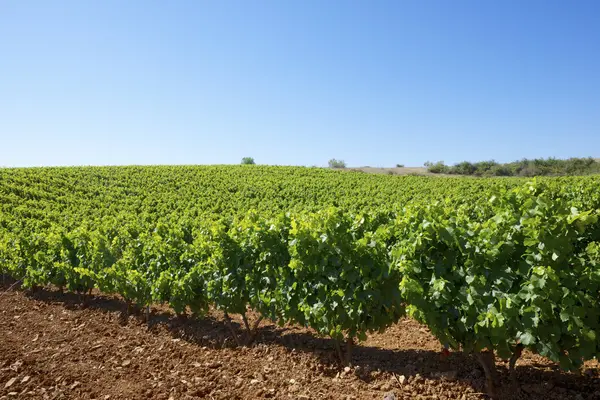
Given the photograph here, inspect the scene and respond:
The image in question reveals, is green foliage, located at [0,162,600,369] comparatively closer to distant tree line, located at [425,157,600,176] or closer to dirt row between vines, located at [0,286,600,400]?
dirt row between vines, located at [0,286,600,400]

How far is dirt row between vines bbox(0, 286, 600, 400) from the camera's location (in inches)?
181

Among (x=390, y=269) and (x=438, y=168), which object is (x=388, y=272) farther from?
(x=438, y=168)

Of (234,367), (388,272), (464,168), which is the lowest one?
(234,367)

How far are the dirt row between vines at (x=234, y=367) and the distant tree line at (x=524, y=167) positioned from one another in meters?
52.8

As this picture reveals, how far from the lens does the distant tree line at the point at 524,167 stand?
55156 mm

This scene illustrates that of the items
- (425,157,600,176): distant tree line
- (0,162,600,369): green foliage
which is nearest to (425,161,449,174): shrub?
(425,157,600,176): distant tree line

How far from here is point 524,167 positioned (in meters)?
57.0

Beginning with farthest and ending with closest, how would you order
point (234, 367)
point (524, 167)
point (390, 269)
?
1. point (524, 167)
2. point (234, 367)
3. point (390, 269)

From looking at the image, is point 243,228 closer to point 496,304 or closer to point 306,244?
point 306,244

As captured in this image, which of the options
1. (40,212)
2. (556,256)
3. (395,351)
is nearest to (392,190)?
(40,212)

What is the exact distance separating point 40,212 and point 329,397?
25.3 metres

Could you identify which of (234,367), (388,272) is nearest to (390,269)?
(388,272)

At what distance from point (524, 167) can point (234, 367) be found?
198 feet

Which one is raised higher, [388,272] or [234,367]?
[388,272]
